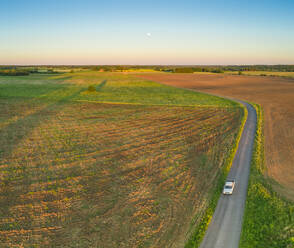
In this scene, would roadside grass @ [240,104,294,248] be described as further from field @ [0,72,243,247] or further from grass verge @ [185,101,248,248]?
field @ [0,72,243,247]

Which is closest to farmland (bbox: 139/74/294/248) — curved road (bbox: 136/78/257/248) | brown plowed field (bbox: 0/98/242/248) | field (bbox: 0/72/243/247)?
curved road (bbox: 136/78/257/248)

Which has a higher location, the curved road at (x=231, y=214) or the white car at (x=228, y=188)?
the white car at (x=228, y=188)

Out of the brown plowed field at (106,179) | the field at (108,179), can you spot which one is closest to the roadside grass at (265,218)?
the field at (108,179)

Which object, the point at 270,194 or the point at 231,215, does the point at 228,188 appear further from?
the point at 270,194

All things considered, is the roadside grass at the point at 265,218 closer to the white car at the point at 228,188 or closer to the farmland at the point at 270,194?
the farmland at the point at 270,194

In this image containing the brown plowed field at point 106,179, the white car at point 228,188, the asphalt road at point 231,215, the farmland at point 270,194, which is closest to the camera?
the asphalt road at point 231,215

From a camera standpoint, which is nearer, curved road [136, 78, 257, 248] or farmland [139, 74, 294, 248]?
curved road [136, 78, 257, 248]

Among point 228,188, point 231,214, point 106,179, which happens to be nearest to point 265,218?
point 231,214
